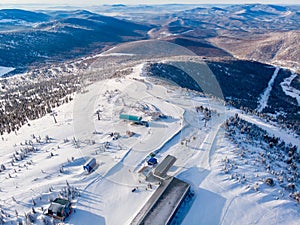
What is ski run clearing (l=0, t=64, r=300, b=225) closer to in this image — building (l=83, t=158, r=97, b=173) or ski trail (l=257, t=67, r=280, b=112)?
building (l=83, t=158, r=97, b=173)

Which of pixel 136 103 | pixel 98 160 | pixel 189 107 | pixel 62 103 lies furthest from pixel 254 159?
pixel 62 103

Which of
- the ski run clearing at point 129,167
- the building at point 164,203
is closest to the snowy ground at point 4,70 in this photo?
the ski run clearing at point 129,167

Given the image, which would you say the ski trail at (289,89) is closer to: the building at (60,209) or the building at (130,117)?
the building at (130,117)

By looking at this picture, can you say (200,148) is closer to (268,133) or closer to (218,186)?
(218,186)

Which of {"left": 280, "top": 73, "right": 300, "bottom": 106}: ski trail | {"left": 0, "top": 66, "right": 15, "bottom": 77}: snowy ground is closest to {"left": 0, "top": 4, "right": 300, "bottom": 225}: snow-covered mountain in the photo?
{"left": 280, "top": 73, "right": 300, "bottom": 106}: ski trail

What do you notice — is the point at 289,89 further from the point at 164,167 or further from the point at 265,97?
the point at 164,167

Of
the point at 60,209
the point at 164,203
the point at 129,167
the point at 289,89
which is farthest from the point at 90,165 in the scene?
the point at 289,89

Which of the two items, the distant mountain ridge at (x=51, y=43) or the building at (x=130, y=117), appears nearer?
the building at (x=130, y=117)

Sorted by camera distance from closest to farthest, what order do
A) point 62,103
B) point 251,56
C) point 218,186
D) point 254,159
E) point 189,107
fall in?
1. point 218,186
2. point 254,159
3. point 189,107
4. point 62,103
5. point 251,56
